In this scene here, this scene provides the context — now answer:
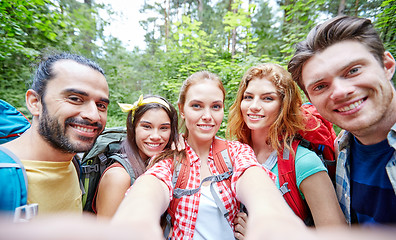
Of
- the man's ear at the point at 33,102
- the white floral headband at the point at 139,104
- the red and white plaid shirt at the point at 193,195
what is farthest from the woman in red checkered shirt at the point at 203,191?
the man's ear at the point at 33,102

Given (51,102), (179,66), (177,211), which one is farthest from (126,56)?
(177,211)

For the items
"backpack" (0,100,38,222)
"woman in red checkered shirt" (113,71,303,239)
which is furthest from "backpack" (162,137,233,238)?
"backpack" (0,100,38,222)

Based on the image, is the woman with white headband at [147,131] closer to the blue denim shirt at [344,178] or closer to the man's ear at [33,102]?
the man's ear at [33,102]

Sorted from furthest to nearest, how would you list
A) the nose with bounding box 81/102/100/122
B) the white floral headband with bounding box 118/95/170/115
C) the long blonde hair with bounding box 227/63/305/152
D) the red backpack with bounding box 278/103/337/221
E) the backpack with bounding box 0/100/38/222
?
the white floral headband with bounding box 118/95/170/115 → the long blonde hair with bounding box 227/63/305/152 → the red backpack with bounding box 278/103/337/221 → the nose with bounding box 81/102/100/122 → the backpack with bounding box 0/100/38/222

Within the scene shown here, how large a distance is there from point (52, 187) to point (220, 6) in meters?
13.1

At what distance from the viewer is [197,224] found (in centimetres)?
148

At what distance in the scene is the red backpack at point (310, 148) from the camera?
5.47 feet

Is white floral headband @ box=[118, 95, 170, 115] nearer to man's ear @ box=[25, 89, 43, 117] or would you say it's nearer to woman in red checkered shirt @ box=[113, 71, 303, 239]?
woman in red checkered shirt @ box=[113, 71, 303, 239]

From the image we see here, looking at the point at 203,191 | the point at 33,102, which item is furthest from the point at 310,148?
the point at 33,102

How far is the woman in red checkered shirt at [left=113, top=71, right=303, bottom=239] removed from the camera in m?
0.90

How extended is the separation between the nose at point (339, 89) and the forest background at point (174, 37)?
9.16ft

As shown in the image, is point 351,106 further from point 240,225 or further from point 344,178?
point 240,225

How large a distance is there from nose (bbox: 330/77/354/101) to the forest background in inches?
110

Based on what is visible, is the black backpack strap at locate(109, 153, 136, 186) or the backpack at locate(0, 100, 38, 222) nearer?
the backpack at locate(0, 100, 38, 222)
